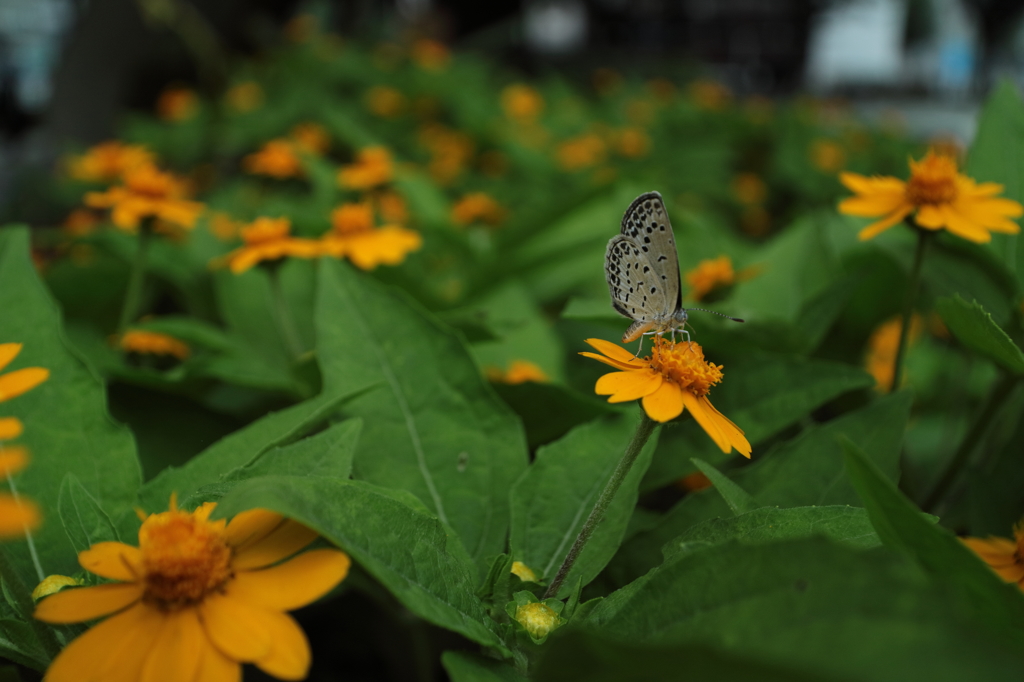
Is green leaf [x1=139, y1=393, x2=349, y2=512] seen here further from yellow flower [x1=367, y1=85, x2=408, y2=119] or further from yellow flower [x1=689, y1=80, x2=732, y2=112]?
yellow flower [x1=689, y1=80, x2=732, y2=112]

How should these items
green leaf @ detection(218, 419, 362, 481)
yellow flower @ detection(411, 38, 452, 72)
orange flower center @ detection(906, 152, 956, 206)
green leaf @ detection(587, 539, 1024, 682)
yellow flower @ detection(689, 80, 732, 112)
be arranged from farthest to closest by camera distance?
1. yellow flower @ detection(689, 80, 732, 112)
2. yellow flower @ detection(411, 38, 452, 72)
3. orange flower center @ detection(906, 152, 956, 206)
4. green leaf @ detection(218, 419, 362, 481)
5. green leaf @ detection(587, 539, 1024, 682)

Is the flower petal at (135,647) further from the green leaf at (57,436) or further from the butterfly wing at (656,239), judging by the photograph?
the butterfly wing at (656,239)

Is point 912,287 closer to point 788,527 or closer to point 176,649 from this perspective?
point 788,527

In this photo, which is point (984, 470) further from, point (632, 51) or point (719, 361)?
point (632, 51)

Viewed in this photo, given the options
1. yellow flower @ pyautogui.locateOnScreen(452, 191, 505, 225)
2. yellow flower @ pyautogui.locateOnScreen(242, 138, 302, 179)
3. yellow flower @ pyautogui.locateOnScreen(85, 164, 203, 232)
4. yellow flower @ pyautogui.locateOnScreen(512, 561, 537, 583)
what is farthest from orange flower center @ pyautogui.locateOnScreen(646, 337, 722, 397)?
yellow flower @ pyautogui.locateOnScreen(242, 138, 302, 179)

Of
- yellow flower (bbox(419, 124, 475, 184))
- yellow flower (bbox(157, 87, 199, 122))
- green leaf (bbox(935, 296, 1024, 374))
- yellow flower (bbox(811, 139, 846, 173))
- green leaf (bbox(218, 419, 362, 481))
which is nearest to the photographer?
green leaf (bbox(218, 419, 362, 481))

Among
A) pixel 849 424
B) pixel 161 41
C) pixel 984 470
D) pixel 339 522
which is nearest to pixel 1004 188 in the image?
pixel 984 470
